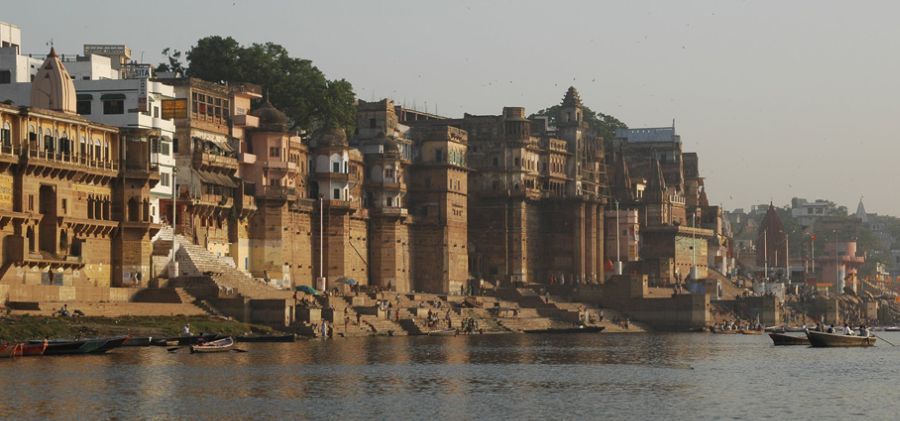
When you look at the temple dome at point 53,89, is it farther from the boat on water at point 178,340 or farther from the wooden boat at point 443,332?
the wooden boat at point 443,332

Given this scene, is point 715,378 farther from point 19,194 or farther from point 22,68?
point 22,68

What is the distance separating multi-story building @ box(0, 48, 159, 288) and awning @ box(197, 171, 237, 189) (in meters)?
7.44

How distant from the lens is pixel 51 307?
86.9 metres

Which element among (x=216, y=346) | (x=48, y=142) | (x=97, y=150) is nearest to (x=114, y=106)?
(x=97, y=150)

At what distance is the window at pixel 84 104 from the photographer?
10056cm

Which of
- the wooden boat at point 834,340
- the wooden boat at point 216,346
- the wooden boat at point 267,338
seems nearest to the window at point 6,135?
the wooden boat at point 216,346

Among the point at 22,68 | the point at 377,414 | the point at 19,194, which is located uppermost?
the point at 22,68

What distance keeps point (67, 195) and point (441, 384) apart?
1134 inches

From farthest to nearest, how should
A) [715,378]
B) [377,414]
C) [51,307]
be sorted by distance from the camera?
[51,307], [715,378], [377,414]

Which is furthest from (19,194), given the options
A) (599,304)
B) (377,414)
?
(599,304)

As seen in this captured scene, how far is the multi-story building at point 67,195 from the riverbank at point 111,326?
386cm

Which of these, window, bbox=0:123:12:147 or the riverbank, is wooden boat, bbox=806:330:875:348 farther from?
window, bbox=0:123:12:147

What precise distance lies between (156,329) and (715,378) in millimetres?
26369

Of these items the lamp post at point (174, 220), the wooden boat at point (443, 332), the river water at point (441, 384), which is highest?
the lamp post at point (174, 220)
